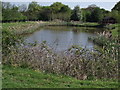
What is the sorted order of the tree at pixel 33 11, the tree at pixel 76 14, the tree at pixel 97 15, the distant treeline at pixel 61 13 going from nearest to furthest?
the tree at pixel 97 15
the distant treeline at pixel 61 13
the tree at pixel 33 11
the tree at pixel 76 14

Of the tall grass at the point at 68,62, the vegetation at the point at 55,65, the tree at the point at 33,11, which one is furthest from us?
the tree at the point at 33,11

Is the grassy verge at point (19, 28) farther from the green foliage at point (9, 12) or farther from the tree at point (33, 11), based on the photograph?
the tree at point (33, 11)

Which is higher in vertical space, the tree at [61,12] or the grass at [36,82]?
the tree at [61,12]

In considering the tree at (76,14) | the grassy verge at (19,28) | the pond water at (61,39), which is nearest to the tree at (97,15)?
the tree at (76,14)

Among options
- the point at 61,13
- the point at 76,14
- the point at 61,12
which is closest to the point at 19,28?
the point at 76,14

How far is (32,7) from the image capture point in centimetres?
5362

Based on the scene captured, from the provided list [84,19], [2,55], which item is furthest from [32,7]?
[2,55]

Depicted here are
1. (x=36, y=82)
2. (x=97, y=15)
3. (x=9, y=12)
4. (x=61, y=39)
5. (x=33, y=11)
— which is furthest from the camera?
(x=33, y=11)

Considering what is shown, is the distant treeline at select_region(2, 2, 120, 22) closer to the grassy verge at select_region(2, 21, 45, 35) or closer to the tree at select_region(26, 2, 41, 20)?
the tree at select_region(26, 2, 41, 20)

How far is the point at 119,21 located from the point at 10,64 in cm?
291

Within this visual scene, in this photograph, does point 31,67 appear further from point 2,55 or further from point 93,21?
point 93,21

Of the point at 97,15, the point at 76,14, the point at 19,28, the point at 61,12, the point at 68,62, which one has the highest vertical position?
the point at 61,12

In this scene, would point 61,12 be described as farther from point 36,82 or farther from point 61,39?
point 36,82

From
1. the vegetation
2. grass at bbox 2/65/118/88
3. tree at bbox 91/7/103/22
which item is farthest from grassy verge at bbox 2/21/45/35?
tree at bbox 91/7/103/22
